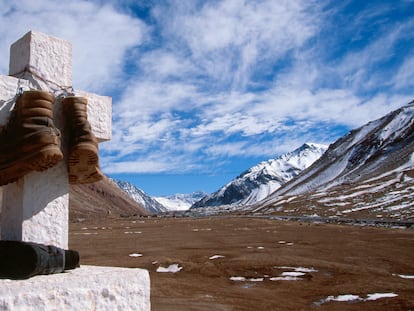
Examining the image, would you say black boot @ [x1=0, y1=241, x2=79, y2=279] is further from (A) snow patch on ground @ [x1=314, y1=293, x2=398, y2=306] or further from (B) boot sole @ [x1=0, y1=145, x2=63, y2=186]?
(A) snow patch on ground @ [x1=314, y1=293, x2=398, y2=306]

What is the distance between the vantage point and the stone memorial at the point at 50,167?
4.57m

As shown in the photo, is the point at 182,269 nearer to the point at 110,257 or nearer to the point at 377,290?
the point at 110,257

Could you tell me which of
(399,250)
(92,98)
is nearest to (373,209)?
(399,250)

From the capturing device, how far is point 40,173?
5.05 meters

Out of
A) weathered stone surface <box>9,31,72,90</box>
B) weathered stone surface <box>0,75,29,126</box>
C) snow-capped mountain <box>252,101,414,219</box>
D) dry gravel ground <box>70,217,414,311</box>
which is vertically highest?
snow-capped mountain <box>252,101,414,219</box>

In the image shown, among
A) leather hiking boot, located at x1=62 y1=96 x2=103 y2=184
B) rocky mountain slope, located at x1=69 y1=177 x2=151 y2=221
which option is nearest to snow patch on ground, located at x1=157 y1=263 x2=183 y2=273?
leather hiking boot, located at x1=62 y1=96 x2=103 y2=184

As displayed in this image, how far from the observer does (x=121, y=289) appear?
4.96 metres

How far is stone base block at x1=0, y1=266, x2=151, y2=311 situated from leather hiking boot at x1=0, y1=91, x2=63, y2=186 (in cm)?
112

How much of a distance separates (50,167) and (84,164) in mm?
486

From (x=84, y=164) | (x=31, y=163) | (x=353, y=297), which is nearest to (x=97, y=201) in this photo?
(x=353, y=297)

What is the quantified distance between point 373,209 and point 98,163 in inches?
2902

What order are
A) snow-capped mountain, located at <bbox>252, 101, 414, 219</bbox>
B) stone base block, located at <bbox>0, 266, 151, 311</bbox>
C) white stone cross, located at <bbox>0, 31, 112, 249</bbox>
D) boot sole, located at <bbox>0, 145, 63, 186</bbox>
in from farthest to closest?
1. snow-capped mountain, located at <bbox>252, 101, 414, 219</bbox>
2. white stone cross, located at <bbox>0, 31, 112, 249</bbox>
3. boot sole, located at <bbox>0, 145, 63, 186</bbox>
4. stone base block, located at <bbox>0, 266, 151, 311</bbox>

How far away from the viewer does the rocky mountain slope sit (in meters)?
133

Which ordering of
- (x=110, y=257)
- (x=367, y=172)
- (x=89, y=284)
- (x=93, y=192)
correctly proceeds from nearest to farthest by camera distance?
(x=89, y=284), (x=110, y=257), (x=367, y=172), (x=93, y=192)
